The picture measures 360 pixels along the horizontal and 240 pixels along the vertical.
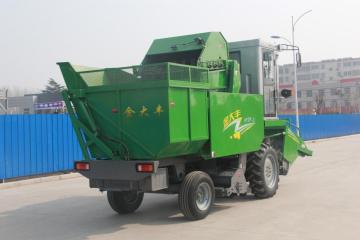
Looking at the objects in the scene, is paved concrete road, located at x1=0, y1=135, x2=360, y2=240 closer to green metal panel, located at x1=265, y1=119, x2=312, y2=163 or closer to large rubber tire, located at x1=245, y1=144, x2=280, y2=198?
large rubber tire, located at x1=245, y1=144, x2=280, y2=198

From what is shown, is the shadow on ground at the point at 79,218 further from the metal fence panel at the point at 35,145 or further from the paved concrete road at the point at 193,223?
the metal fence panel at the point at 35,145

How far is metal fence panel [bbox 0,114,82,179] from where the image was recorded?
15.2 metres

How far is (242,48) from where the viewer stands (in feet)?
37.8

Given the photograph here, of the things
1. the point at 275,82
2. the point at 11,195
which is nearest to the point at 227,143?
the point at 275,82

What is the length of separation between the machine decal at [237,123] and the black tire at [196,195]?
3.37ft

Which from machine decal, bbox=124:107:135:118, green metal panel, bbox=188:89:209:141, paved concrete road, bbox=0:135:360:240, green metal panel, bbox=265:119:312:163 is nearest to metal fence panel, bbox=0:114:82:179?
paved concrete road, bbox=0:135:360:240

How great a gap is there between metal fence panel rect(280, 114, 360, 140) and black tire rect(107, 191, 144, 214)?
72.1ft

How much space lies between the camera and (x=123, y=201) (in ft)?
31.9

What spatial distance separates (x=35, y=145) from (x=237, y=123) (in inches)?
342

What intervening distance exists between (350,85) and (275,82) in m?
106

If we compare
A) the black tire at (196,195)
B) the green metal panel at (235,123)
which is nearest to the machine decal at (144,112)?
the green metal panel at (235,123)

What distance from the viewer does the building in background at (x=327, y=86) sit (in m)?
94.3

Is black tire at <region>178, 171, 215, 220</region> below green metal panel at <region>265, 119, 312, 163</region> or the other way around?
below

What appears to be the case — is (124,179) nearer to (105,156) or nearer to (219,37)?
(105,156)
